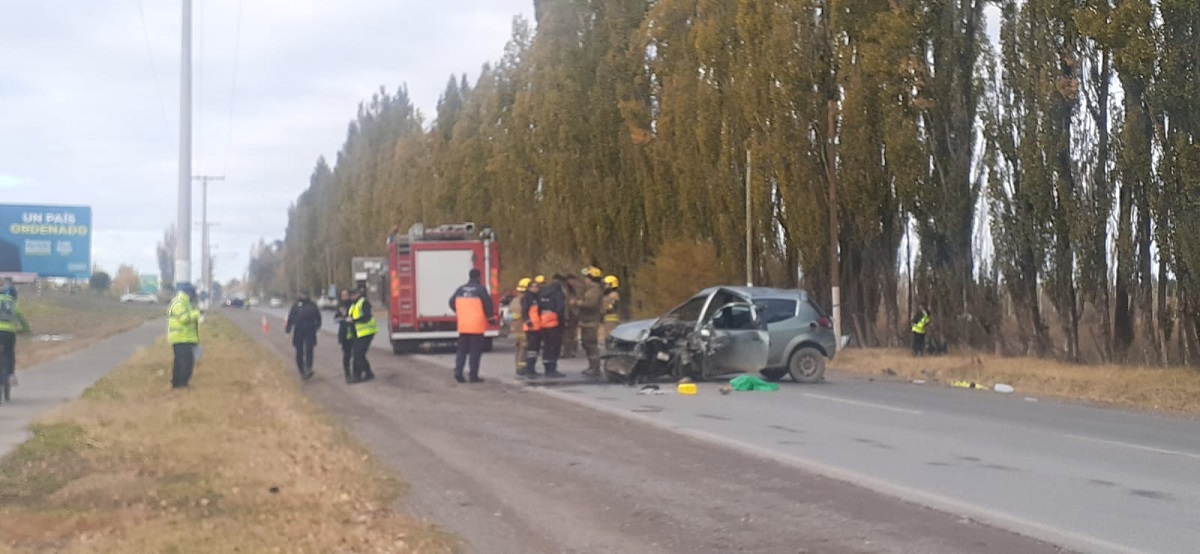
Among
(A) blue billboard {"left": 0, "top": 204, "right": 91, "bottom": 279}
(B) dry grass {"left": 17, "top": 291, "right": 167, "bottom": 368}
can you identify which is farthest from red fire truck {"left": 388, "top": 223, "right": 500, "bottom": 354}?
(A) blue billboard {"left": 0, "top": 204, "right": 91, "bottom": 279}

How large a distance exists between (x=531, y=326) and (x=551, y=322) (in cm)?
39

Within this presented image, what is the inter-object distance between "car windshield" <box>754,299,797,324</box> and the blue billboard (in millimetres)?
24314

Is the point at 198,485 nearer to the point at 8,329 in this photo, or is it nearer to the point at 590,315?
the point at 8,329

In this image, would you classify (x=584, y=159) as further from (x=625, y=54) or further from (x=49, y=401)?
(x=49, y=401)

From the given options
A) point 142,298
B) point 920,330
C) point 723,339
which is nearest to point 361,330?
point 723,339

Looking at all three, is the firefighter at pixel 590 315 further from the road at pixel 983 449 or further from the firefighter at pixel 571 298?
the road at pixel 983 449

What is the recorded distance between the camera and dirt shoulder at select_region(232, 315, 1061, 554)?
8141mm

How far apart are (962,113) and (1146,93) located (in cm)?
653

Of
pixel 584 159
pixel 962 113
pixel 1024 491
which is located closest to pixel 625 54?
pixel 584 159

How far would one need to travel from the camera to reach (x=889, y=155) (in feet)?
95.1

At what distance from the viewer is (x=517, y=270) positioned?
52.3 m

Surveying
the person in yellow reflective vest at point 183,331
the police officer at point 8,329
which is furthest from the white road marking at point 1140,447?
the police officer at point 8,329

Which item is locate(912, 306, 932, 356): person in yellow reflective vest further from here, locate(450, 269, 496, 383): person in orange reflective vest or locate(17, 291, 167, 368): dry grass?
locate(17, 291, 167, 368): dry grass

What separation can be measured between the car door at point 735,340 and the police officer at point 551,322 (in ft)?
8.34
